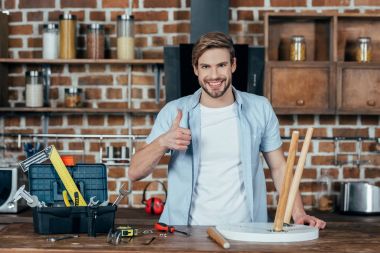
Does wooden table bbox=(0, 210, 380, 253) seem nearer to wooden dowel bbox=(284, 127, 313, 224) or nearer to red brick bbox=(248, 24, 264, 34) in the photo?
wooden dowel bbox=(284, 127, 313, 224)

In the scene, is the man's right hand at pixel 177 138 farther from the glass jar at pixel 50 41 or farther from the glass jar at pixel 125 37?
the glass jar at pixel 50 41

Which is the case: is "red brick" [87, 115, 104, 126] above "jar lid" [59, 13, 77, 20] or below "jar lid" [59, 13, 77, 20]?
below

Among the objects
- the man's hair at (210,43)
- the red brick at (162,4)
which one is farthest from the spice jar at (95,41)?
the man's hair at (210,43)

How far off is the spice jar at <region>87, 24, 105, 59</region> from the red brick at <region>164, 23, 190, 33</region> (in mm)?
376

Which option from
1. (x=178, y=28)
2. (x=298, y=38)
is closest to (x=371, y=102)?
(x=298, y=38)

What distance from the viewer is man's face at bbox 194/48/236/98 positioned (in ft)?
8.91

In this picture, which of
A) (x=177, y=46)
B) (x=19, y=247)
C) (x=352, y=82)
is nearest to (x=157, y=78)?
(x=177, y=46)

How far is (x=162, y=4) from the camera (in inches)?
168

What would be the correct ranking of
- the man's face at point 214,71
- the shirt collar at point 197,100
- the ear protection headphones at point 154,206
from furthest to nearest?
the ear protection headphones at point 154,206
the shirt collar at point 197,100
the man's face at point 214,71

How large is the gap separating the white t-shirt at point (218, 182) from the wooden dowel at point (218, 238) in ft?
1.44

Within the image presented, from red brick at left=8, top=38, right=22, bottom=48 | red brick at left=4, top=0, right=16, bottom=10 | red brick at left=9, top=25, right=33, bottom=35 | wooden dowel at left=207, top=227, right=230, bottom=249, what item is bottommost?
wooden dowel at left=207, top=227, right=230, bottom=249

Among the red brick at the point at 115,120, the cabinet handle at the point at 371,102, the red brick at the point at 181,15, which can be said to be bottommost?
the red brick at the point at 115,120

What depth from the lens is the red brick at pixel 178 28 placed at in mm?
4259

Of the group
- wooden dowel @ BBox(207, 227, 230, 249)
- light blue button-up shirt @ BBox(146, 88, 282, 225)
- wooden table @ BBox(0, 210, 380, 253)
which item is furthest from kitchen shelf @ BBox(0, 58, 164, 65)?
wooden dowel @ BBox(207, 227, 230, 249)
